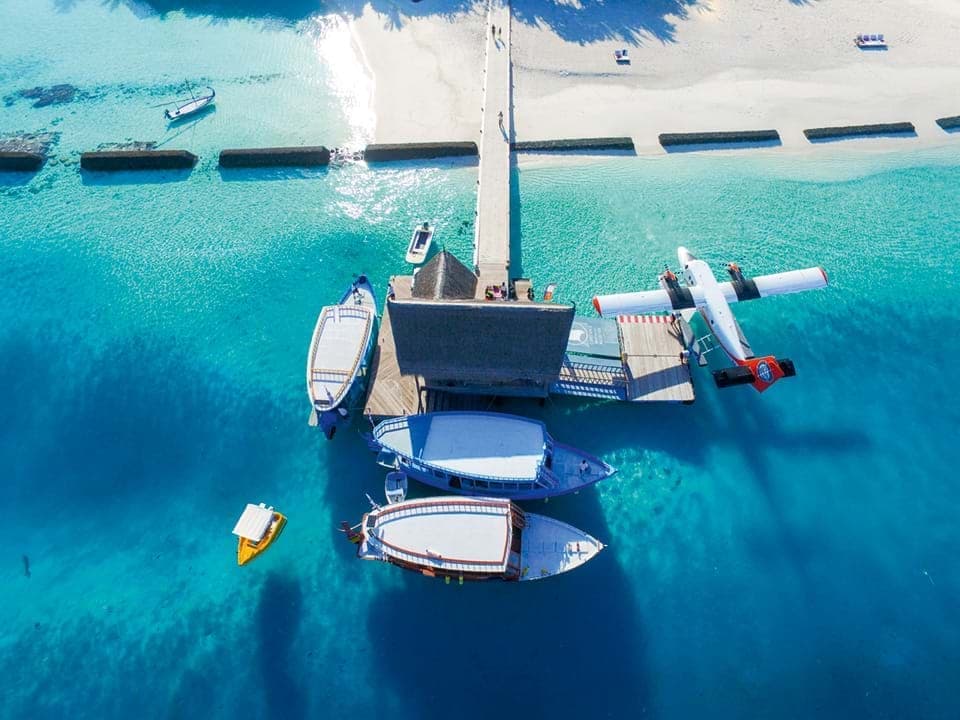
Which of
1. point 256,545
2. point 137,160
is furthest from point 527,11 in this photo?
A: point 256,545

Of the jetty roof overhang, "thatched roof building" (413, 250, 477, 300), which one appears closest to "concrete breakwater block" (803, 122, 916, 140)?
"thatched roof building" (413, 250, 477, 300)

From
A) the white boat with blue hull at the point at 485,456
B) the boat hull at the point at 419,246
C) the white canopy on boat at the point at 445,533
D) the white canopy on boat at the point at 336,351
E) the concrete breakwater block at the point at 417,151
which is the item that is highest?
the concrete breakwater block at the point at 417,151

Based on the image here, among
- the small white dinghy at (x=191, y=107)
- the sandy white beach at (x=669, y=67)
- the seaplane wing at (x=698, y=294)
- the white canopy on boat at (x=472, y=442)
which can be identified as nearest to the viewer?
the white canopy on boat at (x=472, y=442)

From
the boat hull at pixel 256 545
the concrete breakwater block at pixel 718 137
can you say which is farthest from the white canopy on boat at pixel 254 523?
the concrete breakwater block at pixel 718 137

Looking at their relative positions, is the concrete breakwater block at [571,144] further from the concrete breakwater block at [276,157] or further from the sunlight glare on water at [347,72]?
the concrete breakwater block at [276,157]

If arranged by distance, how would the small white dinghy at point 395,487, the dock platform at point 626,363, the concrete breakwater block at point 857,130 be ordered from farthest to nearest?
the concrete breakwater block at point 857,130 < the dock platform at point 626,363 < the small white dinghy at point 395,487

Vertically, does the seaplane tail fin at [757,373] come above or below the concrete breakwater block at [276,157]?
below

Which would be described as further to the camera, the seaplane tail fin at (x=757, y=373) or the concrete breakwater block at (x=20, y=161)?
the concrete breakwater block at (x=20, y=161)

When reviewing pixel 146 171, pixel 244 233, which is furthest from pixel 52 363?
pixel 146 171
